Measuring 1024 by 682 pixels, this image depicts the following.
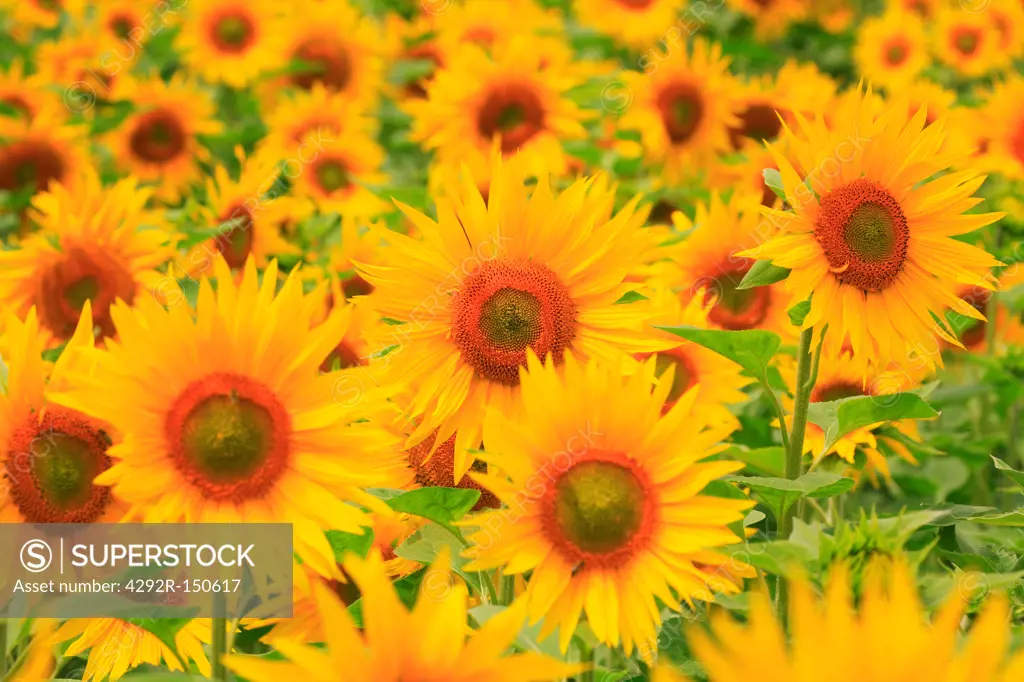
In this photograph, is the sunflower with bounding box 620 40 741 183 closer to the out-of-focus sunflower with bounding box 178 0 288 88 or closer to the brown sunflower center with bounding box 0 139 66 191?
the out-of-focus sunflower with bounding box 178 0 288 88

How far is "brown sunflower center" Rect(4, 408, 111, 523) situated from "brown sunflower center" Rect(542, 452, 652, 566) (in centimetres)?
63

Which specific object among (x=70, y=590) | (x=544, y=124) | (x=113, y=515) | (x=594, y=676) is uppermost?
(x=544, y=124)

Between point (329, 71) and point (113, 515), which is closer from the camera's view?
point (113, 515)

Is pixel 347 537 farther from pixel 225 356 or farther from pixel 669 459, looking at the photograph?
pixel 669 459

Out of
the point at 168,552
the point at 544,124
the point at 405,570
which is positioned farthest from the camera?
the point at 544,124

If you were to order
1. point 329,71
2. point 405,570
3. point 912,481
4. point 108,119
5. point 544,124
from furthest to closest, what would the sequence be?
Answer: point 329,71 < point 108,119 < point 544,124 < point 912,481 < point 405,570

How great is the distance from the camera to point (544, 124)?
10.8 feet

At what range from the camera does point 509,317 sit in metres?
1.65

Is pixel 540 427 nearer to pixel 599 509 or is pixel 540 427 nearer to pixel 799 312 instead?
pixel 599 509

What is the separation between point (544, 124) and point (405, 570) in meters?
1.93

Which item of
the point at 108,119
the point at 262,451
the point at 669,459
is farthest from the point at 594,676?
the point at 108,119

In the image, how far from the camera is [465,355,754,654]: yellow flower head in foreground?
1.33m

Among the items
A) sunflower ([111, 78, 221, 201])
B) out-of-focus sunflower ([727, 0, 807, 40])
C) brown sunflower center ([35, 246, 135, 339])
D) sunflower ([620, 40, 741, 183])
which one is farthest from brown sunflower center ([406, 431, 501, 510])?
out-of-focus sunflower ([727, 0, 807, 40])

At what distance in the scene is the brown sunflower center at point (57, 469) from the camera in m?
1.43
